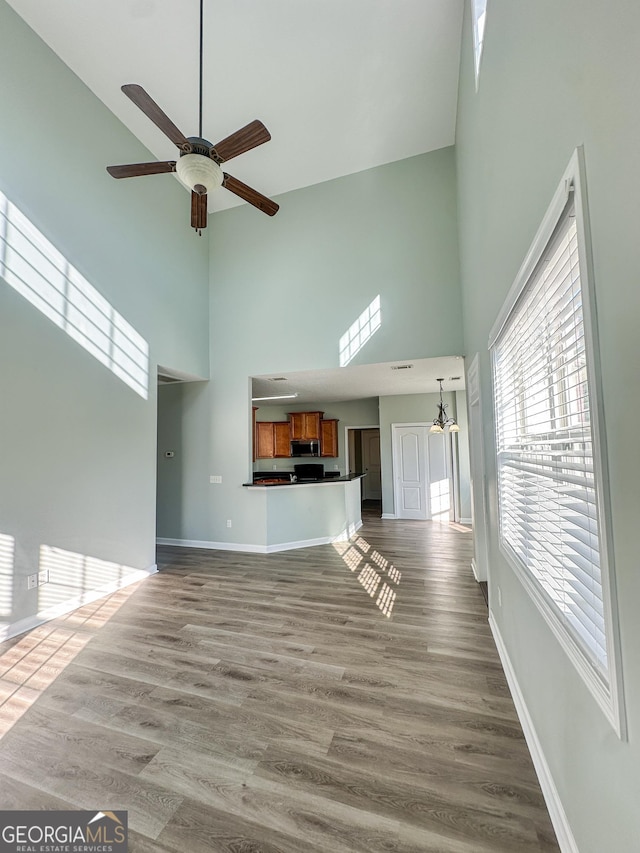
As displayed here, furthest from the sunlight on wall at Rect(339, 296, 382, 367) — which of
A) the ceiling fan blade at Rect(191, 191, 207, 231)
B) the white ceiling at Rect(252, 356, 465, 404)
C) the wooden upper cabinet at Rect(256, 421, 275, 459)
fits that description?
the wooden upper cabinet at Rect(256, 421, 275, 459)

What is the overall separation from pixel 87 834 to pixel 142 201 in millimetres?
5385

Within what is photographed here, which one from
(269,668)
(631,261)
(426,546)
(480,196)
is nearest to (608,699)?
(631,261)

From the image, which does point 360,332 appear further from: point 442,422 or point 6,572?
point 6,572

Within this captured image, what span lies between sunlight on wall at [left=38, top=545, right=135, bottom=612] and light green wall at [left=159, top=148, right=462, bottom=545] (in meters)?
1.80

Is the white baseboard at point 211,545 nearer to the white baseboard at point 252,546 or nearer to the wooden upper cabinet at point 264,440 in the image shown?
the white baseboard at point 252,546

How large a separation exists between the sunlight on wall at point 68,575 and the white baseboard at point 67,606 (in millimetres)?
29

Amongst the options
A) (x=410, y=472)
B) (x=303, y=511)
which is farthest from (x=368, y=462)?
(x=303, y=511)

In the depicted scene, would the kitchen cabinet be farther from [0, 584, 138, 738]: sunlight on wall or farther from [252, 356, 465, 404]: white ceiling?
[0, 584, 138, 738]: sunlight on wall

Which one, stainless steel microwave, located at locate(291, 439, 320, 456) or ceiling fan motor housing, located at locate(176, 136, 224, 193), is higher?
ceiling fan motor housing, located at locate(176, 136, 224, 193)

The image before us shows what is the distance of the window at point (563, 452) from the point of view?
96 cm

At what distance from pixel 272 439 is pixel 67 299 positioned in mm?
5772

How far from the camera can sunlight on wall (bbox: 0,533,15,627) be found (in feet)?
9.34

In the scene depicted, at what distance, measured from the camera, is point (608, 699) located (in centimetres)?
91

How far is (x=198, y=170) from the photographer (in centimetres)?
248
